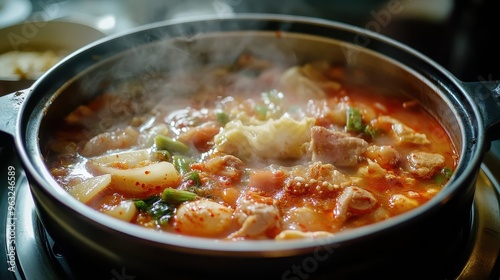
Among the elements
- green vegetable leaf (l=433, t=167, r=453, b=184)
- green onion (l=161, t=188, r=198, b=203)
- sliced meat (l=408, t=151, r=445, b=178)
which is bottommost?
green vegetable leaf (l=433, t=167, r=453, b=184)

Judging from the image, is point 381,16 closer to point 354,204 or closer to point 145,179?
point 354,204

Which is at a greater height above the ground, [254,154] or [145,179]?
[145,179]

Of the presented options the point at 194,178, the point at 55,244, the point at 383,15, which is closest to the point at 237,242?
the point at 194,178

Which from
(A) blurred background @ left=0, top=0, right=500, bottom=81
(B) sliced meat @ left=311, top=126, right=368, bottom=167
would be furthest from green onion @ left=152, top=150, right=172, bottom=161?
(A) blurred background @ left=0, top=0, right=500, bottom=81

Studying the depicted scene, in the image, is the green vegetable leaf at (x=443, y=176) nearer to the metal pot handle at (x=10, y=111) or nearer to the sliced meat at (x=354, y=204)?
the sliced meat at (x=354, y=204)

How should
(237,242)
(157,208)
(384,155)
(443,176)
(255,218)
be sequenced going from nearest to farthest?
1. (237,242)
2. (255,218)
3. (157,208)
4. (443,176)
5. (384,155)

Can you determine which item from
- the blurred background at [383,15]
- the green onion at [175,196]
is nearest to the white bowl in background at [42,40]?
the blurred background at [383,15]

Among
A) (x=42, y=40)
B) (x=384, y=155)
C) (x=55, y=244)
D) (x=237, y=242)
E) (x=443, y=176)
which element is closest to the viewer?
(x=237, y=242)

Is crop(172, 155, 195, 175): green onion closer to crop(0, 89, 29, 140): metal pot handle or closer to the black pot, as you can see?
the black pot
